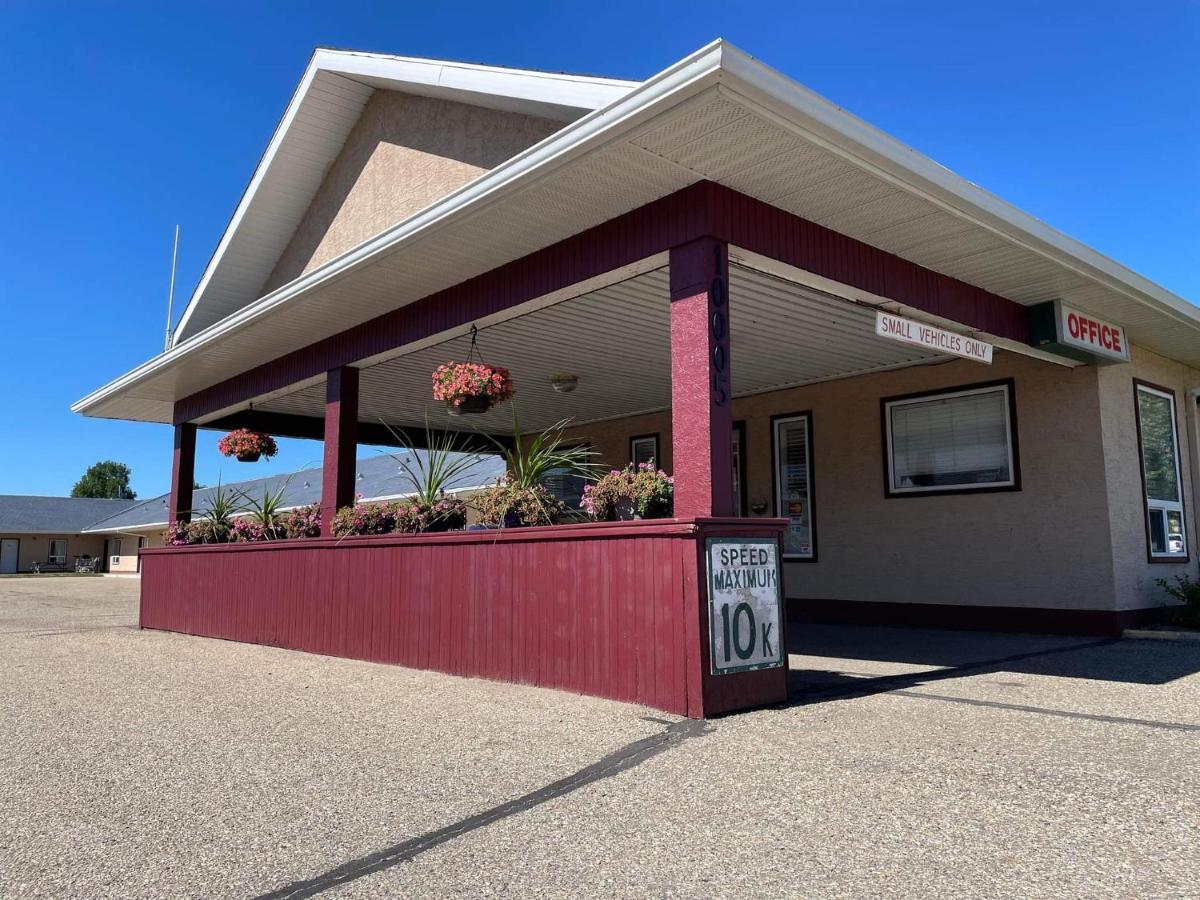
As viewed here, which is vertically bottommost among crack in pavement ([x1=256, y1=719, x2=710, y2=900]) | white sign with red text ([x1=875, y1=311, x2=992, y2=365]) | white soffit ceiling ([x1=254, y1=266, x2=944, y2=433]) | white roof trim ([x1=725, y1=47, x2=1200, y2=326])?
crack in pavement ([x1=256, y1=719, x2=710, y2=900])

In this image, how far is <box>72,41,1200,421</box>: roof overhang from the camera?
504 centimetres

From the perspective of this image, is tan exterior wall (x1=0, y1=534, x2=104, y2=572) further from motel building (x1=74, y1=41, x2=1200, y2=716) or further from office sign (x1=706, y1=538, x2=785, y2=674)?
office sign (x1=706, y1=538, x2=785, y2=674)

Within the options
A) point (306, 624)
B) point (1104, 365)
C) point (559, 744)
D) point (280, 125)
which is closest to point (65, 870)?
point (559, 744)

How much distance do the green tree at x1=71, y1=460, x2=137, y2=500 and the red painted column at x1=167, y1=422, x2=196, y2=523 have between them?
9370cm

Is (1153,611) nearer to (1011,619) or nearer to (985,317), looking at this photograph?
(1011,619)

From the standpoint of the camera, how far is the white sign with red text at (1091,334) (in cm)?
850

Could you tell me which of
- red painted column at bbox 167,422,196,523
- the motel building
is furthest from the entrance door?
red painted column at bbox 167,422,196,523

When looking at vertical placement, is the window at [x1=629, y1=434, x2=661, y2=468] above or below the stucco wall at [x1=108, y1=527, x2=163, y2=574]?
above

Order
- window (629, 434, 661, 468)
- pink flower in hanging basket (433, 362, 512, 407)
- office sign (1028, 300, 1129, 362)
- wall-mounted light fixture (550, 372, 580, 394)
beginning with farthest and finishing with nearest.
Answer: window (629, 434, 661, 468) < wall-mounted light fixture (550, 372, 580, 394) < office sign (1028, 300, 1129, 362) < pink flower in hanging basket (433, 362, 512, 407)

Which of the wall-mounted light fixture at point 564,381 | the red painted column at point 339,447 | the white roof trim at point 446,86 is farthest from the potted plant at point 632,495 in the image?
the wall-mounted light fixture at point 564,381

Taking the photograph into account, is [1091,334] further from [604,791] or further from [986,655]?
[604,791]

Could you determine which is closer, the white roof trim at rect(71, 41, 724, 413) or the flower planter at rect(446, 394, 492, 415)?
the white roof trim at rect(71, 41, 724, 413)

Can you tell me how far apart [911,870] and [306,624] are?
24.8 ft

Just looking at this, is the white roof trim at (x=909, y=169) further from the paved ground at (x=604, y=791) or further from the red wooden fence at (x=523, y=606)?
the paved ground at (x=604, y=791)
